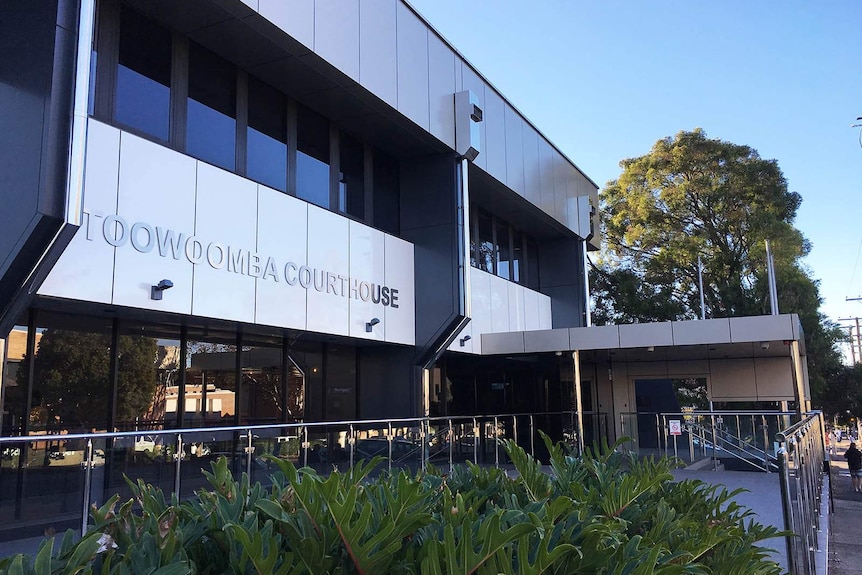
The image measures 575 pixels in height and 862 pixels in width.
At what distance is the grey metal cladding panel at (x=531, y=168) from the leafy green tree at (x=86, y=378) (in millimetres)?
11167

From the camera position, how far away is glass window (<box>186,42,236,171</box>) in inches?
410

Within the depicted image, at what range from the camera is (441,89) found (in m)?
14.4

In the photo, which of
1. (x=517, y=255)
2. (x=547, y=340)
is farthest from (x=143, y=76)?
(x=517, y=255)

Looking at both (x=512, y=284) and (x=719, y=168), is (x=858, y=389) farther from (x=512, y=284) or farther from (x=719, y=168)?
(x=512, y=284)

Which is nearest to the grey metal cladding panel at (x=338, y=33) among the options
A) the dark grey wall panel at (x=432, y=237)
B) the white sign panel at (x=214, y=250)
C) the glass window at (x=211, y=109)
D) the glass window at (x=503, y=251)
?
the glass window at (x=211, y=109)

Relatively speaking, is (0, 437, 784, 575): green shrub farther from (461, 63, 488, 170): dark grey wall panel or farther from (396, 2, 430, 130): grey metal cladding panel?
(461, 63, 488, 170): dark grey wall panel

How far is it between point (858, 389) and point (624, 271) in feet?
45.9

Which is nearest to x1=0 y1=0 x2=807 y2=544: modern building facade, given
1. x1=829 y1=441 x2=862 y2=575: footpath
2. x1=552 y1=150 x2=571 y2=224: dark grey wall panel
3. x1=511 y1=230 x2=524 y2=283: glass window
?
x1=552 y1=150 x2=571 y2=224: dark grey wall panel

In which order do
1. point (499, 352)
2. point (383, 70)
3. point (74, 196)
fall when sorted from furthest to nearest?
point (499, 352), point (383, 70), point (74, 196)

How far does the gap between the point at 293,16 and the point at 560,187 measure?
12561mm

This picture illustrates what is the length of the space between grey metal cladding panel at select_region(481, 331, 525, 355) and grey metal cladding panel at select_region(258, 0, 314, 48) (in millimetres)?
8782

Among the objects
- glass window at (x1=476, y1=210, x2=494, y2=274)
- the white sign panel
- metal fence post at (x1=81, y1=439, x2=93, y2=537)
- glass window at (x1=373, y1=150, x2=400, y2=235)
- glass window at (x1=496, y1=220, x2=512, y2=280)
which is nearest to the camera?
metal fence post at (x1=81, y1=439, x2=93, y2=537)

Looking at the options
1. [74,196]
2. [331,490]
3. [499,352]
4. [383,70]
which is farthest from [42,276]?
[499,352]

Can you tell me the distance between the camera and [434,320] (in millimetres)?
14273
